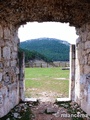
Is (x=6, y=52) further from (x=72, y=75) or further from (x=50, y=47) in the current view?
(x=50, y=47)

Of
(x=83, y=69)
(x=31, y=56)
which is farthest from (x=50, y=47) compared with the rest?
(x=83, y=69)

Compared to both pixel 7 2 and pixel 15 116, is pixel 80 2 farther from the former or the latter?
pixel 15 116

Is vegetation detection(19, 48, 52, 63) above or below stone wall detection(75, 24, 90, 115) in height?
above

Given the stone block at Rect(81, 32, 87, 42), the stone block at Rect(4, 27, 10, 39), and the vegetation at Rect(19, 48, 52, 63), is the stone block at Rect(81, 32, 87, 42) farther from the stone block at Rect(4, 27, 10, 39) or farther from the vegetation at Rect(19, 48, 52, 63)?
the vegetation at Rect(19, 48, 52, 63)

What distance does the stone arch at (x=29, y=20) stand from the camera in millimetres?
5430

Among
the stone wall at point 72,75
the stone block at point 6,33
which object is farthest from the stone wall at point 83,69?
the stone block at point 6,33

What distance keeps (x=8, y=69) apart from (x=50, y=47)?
25.6 meters

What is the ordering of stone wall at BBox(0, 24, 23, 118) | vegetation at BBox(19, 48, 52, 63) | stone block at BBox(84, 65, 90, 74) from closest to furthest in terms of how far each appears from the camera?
stone wall at BBox(0, 24, 23, 118) → stone block at BBox(84, 65, 90, 74) → vegetation at BBox(19, 48, 52, 63)

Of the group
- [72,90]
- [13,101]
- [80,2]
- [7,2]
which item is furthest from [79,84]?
[7,2]

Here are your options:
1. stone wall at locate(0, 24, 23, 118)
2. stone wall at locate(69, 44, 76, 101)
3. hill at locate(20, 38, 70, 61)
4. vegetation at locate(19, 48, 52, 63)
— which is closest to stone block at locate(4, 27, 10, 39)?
stone wall at locate(0, 24, 23, 118)

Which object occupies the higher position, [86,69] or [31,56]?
[31,56]

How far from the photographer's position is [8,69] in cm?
578

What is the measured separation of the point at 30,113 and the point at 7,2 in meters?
3.01

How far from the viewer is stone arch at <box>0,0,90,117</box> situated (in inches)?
214
